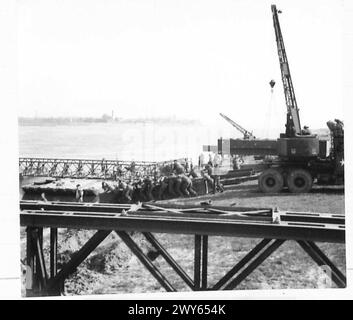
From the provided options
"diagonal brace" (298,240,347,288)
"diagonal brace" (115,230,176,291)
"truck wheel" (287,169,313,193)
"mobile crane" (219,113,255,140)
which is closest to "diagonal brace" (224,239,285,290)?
"diagonal brace" (298,240,347,288)

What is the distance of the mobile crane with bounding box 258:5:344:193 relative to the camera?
788cm

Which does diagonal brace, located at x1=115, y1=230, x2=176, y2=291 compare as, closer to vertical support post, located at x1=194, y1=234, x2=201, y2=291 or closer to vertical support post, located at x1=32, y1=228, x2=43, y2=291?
vertical support post, located at x1=194, y1=234, x2=201, y2=291

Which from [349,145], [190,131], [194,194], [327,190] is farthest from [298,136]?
[349,145]

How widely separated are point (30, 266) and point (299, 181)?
5.89m

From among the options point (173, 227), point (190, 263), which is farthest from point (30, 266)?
point (190, 263)

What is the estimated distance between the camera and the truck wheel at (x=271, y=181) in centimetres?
829

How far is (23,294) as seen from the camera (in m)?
3.80

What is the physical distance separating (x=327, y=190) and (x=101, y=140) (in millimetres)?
4019

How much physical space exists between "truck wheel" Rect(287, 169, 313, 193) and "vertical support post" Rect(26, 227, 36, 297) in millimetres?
5652

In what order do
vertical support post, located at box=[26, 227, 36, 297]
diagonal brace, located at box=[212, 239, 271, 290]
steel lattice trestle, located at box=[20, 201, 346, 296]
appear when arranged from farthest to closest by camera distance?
1. vertical support post, located at box=[26, 227, 36, 297]
2. diagonal brace, located at box=[212, 239, 271, 290]
3. steel lattice trestle, located at box=[20, 201, 346, 296]

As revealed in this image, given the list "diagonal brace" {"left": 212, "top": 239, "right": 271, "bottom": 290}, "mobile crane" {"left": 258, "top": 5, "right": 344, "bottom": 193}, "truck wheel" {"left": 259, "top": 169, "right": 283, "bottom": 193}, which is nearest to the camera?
"diagonal brace" {"left": 212, "top": 239, "right": 271, "bottom": 290}
